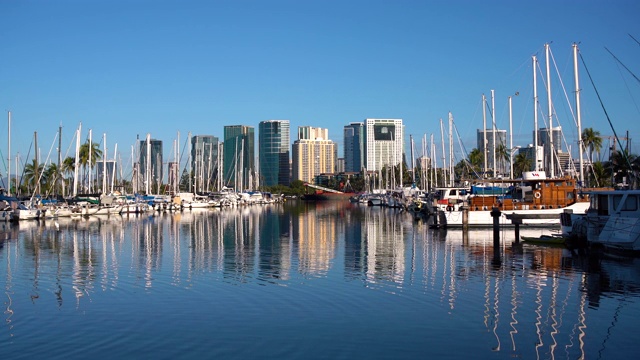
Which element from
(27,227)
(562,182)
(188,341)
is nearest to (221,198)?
(27,227)

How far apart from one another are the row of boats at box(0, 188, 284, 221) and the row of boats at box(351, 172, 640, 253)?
135 feet

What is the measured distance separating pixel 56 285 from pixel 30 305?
4630 mm

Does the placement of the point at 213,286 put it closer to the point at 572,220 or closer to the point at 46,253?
the point at 46,253

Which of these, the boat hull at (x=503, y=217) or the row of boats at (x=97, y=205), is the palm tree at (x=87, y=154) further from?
the boat hull at (x=503, y=217)

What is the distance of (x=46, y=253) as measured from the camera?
42.2 metres

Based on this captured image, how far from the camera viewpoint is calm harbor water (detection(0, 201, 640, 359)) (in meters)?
18.9

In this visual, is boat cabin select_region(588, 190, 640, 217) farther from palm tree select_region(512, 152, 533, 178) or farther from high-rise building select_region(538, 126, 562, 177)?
palm tree select_region(512, 152, 533, 178)

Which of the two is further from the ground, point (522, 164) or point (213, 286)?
point (522, 164)

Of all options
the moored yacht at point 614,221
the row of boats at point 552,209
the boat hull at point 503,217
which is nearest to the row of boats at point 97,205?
the row of boats at point 552,209

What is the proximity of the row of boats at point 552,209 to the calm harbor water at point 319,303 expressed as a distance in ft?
6.05

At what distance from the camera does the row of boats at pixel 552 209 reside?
36.8m

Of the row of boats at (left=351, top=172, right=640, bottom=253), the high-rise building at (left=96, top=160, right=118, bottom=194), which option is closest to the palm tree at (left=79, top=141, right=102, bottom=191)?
the high-rise building at (left=96, top=160, right=118, bottom=194)

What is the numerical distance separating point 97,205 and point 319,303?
73935mm

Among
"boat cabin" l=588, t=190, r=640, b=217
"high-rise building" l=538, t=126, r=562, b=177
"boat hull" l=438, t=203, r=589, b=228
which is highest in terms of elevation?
"high-rise building" l=538, t=126, r=562, b=177
